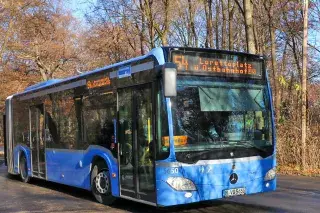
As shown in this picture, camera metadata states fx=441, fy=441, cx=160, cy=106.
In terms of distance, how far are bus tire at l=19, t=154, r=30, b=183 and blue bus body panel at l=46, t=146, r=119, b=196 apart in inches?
80.4

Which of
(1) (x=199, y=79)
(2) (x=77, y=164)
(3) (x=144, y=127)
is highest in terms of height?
(1) (x=199, y=79)

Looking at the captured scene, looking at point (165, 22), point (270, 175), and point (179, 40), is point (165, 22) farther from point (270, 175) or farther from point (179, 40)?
point (270, 175)

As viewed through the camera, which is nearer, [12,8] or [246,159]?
[246,159]

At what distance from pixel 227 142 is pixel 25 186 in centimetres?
749

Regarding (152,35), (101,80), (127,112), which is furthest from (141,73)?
(152,35)

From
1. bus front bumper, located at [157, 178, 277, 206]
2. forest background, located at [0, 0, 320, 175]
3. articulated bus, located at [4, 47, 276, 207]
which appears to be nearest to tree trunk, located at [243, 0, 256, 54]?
forest background, located at [0, 0, 320, 175]

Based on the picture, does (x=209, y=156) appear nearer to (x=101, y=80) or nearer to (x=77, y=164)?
(x=101, y=80)

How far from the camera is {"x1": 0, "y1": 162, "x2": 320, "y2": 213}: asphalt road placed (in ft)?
28.1

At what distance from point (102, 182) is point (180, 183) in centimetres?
256

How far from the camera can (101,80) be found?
30.9 feet

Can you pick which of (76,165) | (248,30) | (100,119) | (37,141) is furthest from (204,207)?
(248,30)

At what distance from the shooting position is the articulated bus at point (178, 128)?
7.38 meters

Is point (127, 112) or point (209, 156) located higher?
point (127, 112)

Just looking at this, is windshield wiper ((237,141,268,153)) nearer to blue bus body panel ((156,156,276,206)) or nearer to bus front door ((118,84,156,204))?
blue bus body panel ((156,156,276,206))
